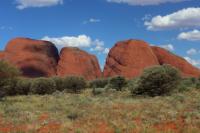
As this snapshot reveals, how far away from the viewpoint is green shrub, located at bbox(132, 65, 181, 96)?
40969 mm

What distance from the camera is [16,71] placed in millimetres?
42469

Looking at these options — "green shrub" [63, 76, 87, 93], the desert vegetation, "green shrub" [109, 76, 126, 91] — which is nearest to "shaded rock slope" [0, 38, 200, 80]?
the desert vegetation

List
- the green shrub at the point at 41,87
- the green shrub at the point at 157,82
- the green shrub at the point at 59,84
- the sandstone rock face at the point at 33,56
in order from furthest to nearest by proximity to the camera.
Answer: the sandstone rock face at the point at 33,56, the green shrub at the point at 59,84, the green shrub at the point at 41,87, the green shrub at the point at 157,82

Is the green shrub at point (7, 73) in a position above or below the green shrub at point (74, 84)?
above

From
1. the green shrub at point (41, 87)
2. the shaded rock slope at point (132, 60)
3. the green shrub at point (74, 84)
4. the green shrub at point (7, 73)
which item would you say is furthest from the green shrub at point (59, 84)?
the shaded rock slope at point (132, 60)

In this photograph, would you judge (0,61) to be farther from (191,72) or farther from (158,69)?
(191,72)

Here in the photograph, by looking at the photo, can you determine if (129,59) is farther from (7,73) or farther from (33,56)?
(7,73)

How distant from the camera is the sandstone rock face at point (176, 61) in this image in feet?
326

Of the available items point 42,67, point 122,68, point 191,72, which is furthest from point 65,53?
point 191,72

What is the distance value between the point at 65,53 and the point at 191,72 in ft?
100.0

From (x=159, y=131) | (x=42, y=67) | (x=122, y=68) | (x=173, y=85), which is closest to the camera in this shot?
(x=159, y=131)

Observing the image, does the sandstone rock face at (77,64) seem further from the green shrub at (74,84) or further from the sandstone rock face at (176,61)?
the green shrub at (74,84)

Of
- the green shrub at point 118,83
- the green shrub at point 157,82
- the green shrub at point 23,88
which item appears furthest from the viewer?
the green shrub at point 23,88

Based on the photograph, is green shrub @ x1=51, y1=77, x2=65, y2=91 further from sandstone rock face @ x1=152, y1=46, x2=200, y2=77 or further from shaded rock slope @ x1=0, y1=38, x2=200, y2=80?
sandstone rock face @ x1=152, y1=46, x2=200, y2=77
